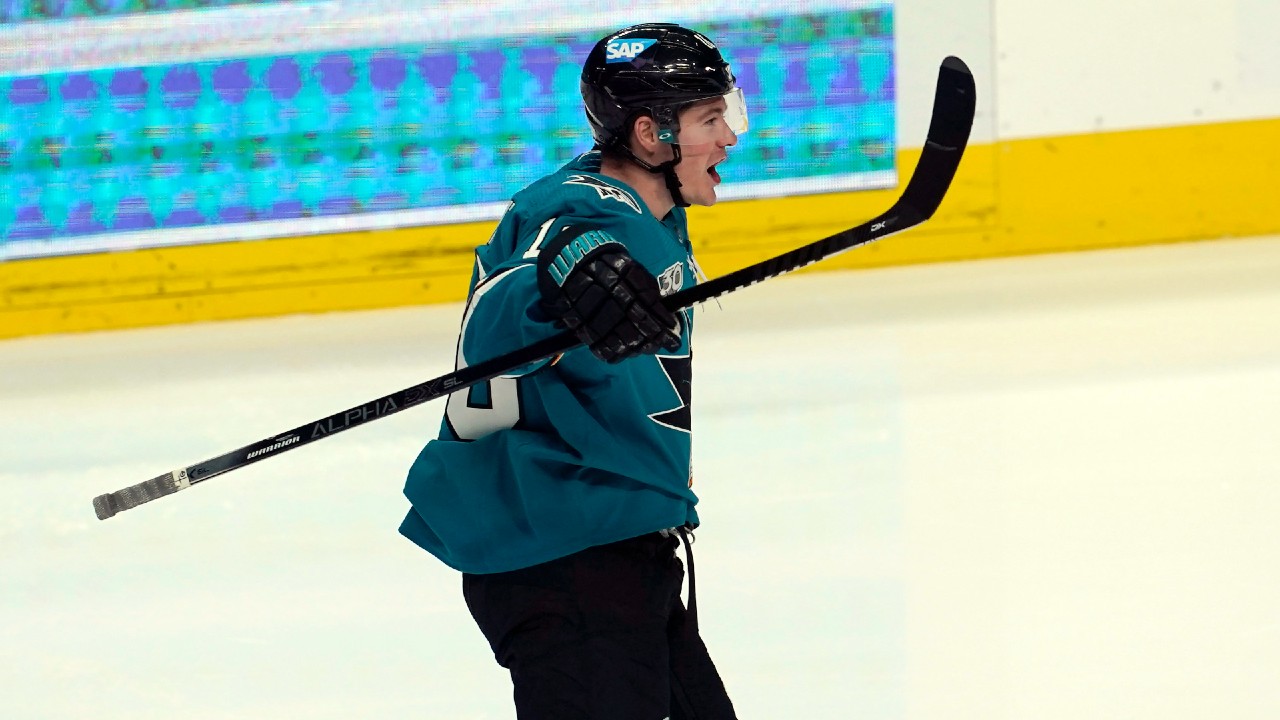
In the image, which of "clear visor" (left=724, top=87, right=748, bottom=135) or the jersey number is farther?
"clear visor" (left=724, top=87, right=748, bottom=135)

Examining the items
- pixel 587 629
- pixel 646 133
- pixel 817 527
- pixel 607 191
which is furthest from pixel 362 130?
pixel 587 629

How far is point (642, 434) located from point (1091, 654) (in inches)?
46.0

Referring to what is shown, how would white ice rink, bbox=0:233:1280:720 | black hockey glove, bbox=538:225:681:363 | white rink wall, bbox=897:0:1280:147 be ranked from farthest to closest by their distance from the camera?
white rink wall, bbox=897:0:1280:147, white ice rink, bbox=0:233:1280:720, black hockey glove, bbox=538:225:681:363

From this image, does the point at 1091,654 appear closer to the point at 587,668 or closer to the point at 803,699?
the point at 803,699

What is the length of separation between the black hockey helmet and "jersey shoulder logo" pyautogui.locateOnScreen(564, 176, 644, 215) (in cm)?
10

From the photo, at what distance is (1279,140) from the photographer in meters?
6.05

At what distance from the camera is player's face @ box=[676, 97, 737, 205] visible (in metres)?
1.64

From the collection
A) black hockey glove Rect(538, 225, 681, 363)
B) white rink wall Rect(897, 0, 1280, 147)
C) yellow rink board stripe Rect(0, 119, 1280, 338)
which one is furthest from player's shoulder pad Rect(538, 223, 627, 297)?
white rink wall Rect(897, 0, 1280, 147)

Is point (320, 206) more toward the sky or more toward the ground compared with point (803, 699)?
more toward the sky

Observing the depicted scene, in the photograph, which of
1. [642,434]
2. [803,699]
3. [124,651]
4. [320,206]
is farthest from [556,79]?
[642,434]

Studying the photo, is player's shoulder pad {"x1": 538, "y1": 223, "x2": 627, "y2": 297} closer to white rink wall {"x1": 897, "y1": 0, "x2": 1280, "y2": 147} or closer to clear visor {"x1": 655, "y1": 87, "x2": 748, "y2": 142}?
clear visor {"x1": 655, "y1": 87, "x2": 748, "y2": 142}

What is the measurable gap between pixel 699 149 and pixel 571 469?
0.37 m

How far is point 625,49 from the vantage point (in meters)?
1.66

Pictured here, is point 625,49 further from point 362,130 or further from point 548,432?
point 362,130
